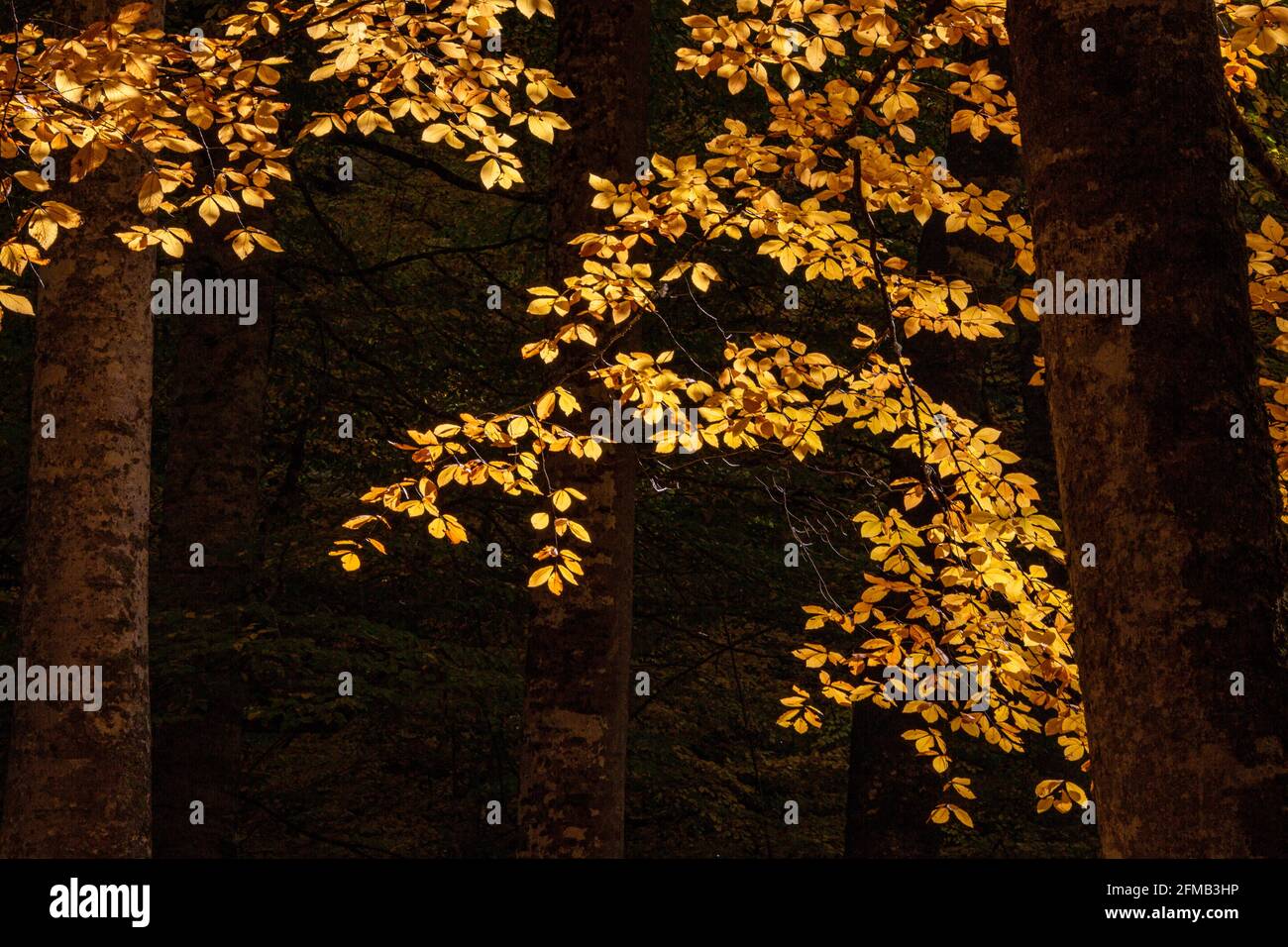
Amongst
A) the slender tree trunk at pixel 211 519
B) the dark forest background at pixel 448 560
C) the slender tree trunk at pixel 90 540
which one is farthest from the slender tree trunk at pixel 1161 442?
the slender tree trunk at pixel 211 519

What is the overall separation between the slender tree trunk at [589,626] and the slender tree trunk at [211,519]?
342 cm

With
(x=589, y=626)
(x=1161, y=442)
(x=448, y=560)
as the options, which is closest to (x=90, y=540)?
(x=589, y=626)

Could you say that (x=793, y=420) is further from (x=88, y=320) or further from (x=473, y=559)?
(x=473, y=559)

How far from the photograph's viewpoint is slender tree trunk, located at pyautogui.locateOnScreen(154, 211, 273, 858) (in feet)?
30.8

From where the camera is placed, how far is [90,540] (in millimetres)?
5410

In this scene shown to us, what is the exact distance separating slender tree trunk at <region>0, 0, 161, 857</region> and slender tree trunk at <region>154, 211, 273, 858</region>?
3450mm

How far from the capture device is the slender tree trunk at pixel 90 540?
5.21 metres

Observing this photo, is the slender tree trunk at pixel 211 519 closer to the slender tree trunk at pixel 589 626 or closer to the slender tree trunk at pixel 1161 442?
the slender tree trunk at pixel 589 626

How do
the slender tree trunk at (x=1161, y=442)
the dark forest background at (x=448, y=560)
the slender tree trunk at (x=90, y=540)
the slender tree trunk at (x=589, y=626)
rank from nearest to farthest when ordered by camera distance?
the slender tree trunk at (x=1161, y=442), the slender tree trunk at (x=90, y=540), the slender tree trunk at (x=589, y=626), the dark forest background at (x=448, y=560)

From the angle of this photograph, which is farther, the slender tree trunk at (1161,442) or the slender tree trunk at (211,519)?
the slender tree trunk at (211,519)

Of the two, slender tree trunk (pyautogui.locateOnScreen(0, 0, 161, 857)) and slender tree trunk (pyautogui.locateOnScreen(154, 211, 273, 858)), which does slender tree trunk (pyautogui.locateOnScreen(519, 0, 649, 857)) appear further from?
slender tree trunk (pyautogui.locateOnScreen(154, 211, 273, 858))

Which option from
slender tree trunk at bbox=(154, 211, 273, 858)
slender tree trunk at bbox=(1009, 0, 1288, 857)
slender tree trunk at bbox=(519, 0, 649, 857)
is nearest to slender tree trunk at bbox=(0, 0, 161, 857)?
slender tree trunk at bbox=(519, 0, 649, 857)
